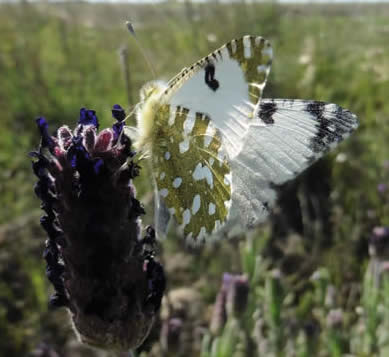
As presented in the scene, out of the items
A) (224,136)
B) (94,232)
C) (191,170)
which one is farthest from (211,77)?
(94,232)

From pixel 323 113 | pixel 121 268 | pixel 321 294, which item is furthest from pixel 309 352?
pixel 121 268

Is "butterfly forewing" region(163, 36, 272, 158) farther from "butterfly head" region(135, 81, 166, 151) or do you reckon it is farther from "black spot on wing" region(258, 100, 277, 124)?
"black spot on wing" region(258, 100, 277, 124)

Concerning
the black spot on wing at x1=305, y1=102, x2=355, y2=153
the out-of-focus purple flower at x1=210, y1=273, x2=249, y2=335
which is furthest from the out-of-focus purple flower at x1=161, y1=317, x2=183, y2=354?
the black spot on wing at x1=305, y1=102, x2=355, y2=153

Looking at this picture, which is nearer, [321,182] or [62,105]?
[321,182]

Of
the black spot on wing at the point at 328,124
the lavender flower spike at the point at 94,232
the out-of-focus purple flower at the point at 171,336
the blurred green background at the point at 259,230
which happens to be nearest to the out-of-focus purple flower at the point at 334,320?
the blurred green background at the point at 259,230

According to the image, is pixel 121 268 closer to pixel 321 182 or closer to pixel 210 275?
pixel 210 275

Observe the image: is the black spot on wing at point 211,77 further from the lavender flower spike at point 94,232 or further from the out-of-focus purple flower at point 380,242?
the out-of-focus purple flower at point 380,242
